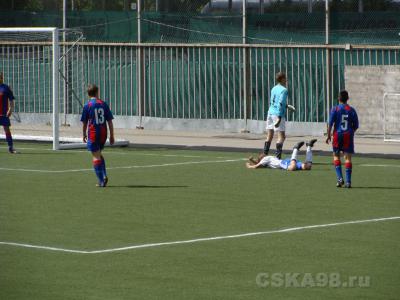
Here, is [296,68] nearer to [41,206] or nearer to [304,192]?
[304,192]

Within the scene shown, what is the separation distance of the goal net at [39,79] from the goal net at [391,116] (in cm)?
832

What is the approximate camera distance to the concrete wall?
30734mm

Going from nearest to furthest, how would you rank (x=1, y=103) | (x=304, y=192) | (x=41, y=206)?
(x=41, y=206) < (x=304, y=192) < (x=1, y=103)

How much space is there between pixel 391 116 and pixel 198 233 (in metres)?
15.9

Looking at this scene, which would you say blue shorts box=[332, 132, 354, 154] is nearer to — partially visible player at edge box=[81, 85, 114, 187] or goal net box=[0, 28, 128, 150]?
partially visible player at edge box=[81, 85, 114, 187]

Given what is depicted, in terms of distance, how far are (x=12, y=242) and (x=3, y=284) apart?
8.87 feet

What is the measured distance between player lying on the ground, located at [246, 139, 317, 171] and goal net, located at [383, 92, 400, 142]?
7.06 metres

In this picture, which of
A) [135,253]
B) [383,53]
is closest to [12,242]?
[135,253]

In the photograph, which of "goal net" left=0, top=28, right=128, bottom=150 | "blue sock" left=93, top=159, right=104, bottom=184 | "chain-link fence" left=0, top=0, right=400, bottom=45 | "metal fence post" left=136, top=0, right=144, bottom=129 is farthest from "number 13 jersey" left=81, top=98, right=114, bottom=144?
"metal fence post" left=136, top=0, right=144, bottom=129

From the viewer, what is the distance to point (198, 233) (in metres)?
15.4

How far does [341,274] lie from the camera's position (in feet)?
40.8

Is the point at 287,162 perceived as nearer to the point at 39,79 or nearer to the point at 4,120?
the point at 4,120

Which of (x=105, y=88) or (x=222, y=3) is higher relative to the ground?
(x=222, y=3)

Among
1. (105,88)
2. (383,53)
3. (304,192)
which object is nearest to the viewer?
(304,192)
